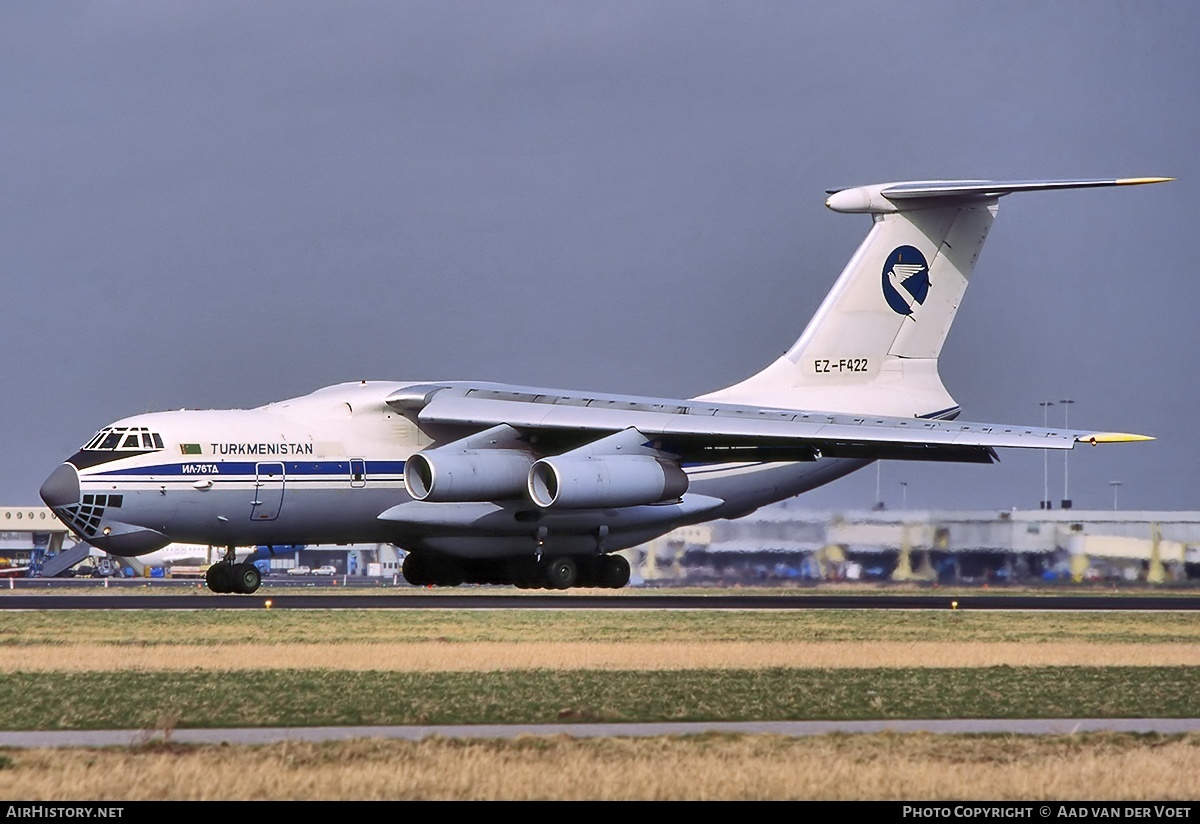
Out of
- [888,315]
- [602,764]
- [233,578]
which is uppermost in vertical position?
[888,315]

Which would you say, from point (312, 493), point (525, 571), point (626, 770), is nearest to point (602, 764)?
point (626, 770)

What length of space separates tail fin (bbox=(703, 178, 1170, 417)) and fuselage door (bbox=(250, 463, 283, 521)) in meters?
9.47

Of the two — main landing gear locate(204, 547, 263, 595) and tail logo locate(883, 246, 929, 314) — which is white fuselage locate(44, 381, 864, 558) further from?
tail logo locate(883, 246, 929, 314)

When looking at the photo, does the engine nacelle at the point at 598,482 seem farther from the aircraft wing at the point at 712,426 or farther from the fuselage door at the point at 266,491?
the fuselage door at the point at 266,491

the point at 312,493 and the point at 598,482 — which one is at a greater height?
the point at 598,482

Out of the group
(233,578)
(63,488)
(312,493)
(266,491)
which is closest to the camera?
(63,488)

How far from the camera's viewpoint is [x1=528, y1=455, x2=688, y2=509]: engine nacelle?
29.5 metres

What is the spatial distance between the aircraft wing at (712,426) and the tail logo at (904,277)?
10.2 ft

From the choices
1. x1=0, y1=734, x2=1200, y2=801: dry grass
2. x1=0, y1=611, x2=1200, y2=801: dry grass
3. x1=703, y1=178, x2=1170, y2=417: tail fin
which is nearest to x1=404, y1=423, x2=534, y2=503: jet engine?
x1=703, y1=178, x2=1170, y2=417: tail fin

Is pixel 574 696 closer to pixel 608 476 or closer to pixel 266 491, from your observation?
pixel 608 476

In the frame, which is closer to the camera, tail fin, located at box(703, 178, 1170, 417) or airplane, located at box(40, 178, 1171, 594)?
airplane, located at box(40, 178, 1171, 594)

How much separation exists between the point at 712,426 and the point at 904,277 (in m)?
6.42

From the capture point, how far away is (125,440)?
29.0 m

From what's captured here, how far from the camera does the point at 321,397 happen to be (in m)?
31.6
